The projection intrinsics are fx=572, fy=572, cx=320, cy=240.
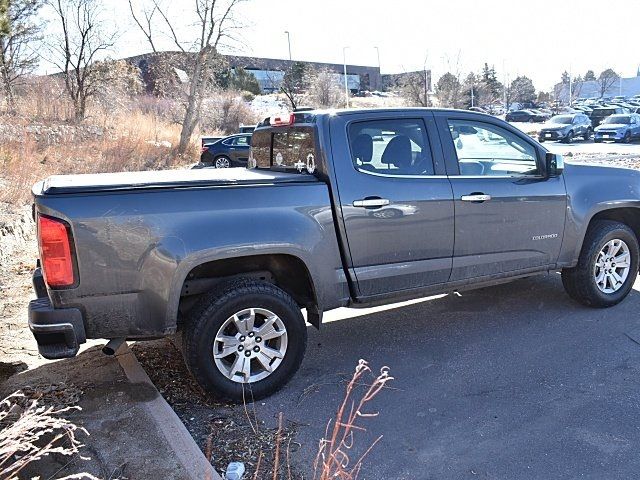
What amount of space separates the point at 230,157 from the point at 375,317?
15.5m

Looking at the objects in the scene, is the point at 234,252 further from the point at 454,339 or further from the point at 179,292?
the point at 454,339

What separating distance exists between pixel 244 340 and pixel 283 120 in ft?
6.23

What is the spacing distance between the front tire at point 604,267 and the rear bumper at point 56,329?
430cm

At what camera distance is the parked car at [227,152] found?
65.9 ft

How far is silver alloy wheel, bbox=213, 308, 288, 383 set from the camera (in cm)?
378

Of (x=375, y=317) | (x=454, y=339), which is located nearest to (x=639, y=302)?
(x=454, y=339)

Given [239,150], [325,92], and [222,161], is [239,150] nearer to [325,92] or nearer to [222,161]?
[222,161]

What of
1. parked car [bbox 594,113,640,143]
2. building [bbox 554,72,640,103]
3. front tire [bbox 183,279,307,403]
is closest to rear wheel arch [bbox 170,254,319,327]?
front tire [bbox 183,279,307,403]

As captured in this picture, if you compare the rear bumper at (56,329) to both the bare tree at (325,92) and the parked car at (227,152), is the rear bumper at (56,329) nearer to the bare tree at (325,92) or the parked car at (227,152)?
the parked car at (227,152)

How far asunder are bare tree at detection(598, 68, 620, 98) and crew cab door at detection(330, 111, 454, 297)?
303 feet

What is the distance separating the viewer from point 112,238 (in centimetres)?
339

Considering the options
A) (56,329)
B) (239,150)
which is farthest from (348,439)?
(239,150)

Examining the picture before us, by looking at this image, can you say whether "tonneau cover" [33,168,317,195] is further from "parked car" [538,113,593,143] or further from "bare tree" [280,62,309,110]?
"bare tree" [280,62,309,110]

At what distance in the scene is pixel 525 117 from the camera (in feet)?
185
